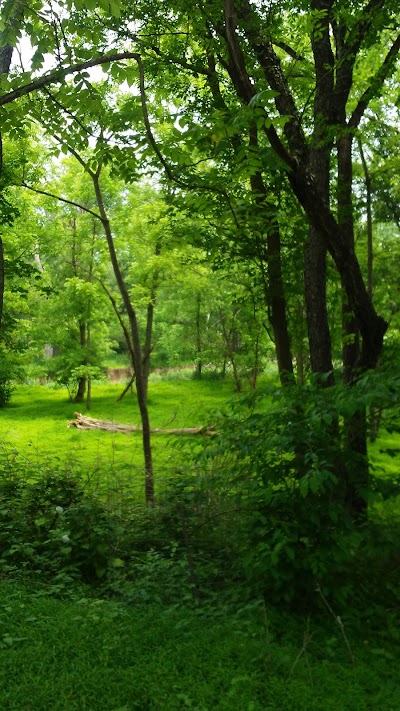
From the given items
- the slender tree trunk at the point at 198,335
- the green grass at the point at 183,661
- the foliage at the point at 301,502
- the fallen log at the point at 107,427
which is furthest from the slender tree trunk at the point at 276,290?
the slender tree trunk at the point at 198,335

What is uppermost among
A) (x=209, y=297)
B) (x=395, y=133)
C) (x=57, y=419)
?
(x=395, y=133)

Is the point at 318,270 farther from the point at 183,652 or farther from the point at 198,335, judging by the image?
the point at 198,335

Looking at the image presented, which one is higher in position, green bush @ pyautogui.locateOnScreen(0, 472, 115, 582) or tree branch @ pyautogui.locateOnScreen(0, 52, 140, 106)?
tree branch @ pyautogui.locateOnScreen(0, 52, 140, 106)

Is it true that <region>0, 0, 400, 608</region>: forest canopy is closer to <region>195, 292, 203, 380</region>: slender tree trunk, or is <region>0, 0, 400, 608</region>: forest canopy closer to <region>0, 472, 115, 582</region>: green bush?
<region>0, 472, 115, 582</region>: green bush

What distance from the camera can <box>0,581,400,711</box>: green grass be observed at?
295cm

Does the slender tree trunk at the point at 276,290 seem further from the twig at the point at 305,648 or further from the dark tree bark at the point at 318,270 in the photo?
the twig at the point at 305,648

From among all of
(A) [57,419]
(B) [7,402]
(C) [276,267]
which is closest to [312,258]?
(C) [276,267]

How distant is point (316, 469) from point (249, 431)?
76 cm

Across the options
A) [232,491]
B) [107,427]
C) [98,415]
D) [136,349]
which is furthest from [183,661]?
[98,415]

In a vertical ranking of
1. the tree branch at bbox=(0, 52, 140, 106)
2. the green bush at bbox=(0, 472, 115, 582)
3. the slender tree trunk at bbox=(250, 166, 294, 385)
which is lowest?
the green bush at bbox=(0, 472, 115, 582)

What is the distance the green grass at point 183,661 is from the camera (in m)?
2.95

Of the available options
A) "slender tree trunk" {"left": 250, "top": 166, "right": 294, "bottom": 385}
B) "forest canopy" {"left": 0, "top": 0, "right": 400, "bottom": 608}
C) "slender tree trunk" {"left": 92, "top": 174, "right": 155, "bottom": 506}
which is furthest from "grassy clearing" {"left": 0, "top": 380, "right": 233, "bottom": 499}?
"forest canopy" {"left": 0, "top": 0, "right": 400, "bottom": 608}

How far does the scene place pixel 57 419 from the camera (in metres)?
19.9

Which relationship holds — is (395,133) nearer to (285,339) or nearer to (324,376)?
(285,339)
